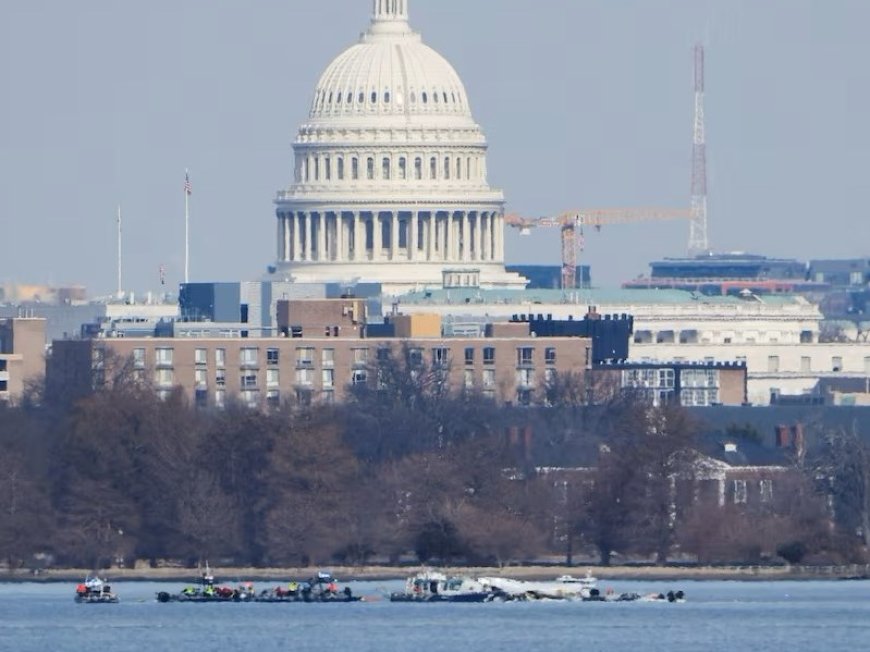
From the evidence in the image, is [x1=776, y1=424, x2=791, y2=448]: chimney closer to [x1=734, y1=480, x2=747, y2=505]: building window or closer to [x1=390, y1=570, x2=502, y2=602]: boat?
[x1=734, y1=480, x2=747, y2=505]: building window

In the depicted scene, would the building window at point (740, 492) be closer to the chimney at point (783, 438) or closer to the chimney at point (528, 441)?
the chimney at point (528, 441)

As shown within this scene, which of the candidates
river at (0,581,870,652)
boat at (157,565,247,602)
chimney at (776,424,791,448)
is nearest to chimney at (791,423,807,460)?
chimney at (776,424,791,448)

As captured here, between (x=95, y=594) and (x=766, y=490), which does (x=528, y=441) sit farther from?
(x=95, y=594)

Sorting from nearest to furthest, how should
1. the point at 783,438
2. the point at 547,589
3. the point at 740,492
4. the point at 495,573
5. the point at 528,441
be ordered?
the point at 547,589 < the point at 495,573 < the point at 740,492 < the point at 528,441 < the point at 783,438

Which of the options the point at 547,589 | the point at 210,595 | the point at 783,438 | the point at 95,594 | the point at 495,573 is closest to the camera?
the point at 210,595

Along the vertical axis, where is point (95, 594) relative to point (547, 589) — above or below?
below

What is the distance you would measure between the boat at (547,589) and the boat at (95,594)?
29.8 feet

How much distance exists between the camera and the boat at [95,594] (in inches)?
6339

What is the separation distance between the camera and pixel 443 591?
16150 centimetres

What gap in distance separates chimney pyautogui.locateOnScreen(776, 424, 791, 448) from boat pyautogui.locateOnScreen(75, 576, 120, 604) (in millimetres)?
36453

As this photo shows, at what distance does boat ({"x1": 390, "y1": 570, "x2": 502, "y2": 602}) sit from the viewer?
528 feet

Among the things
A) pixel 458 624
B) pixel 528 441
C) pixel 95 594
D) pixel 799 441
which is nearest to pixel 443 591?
pixel 458 624

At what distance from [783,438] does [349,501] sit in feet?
91.9

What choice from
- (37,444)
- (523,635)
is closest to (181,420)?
(37,444)
